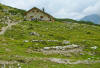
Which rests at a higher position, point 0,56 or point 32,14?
point 32,14

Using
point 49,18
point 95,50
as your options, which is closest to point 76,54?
point 95,50

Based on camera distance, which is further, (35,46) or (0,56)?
(35,46)

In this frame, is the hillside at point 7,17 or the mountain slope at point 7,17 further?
the hillside at point 7,17

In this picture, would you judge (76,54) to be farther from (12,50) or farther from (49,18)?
(49,18)

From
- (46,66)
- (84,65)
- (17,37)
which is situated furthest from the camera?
(17,37)

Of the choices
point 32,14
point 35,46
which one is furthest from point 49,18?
point 35,46

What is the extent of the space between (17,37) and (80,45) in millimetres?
14357

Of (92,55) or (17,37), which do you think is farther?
(17,37)

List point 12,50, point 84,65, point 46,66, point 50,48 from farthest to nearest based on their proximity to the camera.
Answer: point 50,48 → point 12,50 → point 84,65 → point 46,66

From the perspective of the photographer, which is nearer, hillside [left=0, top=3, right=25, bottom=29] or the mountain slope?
the mountain slope

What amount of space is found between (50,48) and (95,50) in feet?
26.5

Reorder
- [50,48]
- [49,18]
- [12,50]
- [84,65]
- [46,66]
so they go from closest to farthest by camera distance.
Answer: [46,66], [84,65], [12,50], [50,48], [49,18]

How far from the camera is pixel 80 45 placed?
30250 mm

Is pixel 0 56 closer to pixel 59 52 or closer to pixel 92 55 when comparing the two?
pixel 59 52
